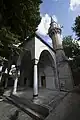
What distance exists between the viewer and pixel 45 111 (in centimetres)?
490

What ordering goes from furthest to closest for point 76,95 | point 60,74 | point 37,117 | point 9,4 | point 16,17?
point 60,74 → point 16,17 → point 9,4 → point 37,117 → point 76,95

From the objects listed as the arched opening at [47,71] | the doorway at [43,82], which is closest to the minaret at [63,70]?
the arched opening at [47,71]

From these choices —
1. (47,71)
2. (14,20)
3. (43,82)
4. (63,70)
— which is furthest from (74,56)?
(14,20)

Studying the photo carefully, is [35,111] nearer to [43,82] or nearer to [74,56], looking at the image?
[43,82]

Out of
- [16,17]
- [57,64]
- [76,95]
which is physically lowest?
[76,95]

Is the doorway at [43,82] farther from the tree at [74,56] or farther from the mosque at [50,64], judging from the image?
the tree at [74,56]

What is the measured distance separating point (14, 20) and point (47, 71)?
25.9 feet

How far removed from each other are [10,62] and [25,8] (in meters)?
8.17

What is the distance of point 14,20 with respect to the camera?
6.83 meters

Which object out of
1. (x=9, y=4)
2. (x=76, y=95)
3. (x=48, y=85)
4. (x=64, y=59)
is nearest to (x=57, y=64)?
(x=64, y=59)

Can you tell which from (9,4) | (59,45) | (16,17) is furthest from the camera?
(59,45)

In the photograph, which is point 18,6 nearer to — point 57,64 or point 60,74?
point 57,64

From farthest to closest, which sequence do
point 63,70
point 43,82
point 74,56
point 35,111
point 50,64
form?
1. point 74,56
2. point 43,82
3. point 50,64
4. point 63,70
5. point 35,111

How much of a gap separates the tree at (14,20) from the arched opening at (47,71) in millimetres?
4299
